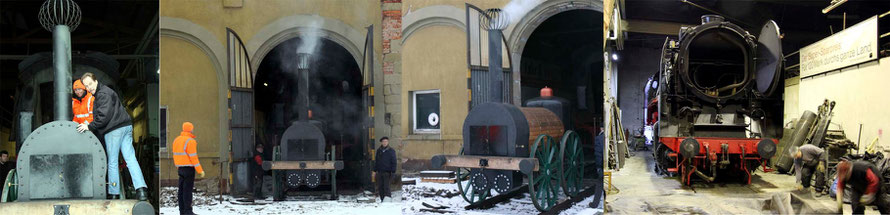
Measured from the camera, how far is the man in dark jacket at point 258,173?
484 centimetres

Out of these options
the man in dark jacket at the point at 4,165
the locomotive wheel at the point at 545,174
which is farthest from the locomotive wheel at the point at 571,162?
the man in dark jacket at the point at 4,165

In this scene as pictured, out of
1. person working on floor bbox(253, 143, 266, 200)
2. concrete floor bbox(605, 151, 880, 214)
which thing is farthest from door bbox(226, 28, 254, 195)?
concrete floor bbox(605, 151, 880, 214)

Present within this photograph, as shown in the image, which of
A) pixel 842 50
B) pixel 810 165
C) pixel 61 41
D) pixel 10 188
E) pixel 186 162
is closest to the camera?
pixel 10 188

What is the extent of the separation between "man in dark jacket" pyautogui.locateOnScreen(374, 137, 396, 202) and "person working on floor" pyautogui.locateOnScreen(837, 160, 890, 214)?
4056 millimetres

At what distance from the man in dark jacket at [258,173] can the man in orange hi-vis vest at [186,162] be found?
1.71 ft

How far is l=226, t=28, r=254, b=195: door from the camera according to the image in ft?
16.0

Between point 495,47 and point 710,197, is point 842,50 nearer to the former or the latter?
point 710,197

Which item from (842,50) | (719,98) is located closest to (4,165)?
(719,98)

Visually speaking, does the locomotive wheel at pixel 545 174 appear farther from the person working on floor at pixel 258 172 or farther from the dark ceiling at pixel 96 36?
the dark ceiling at pixel 96 36

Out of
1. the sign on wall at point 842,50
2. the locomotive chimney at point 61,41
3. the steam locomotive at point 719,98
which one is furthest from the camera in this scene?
the steam locomotive at point 719,98

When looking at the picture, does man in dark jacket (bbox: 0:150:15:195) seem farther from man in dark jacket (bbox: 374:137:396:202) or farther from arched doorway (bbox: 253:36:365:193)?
man in dark jacket (bbox: 374:137:396:202)

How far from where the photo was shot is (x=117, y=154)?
15.5 feet

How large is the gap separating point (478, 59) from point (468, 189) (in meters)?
1.10

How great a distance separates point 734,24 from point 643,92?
1318mm
